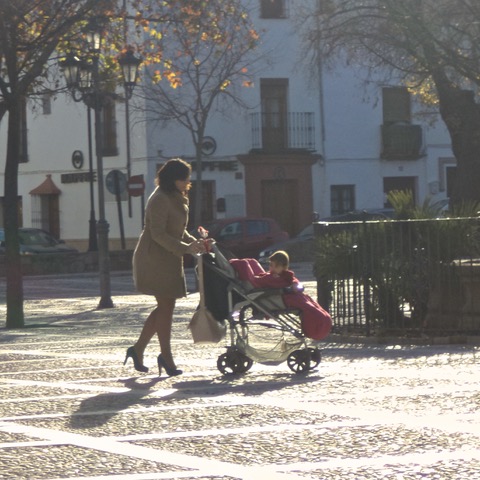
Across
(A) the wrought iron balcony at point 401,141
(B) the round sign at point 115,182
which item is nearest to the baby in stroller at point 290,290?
(B) the round sign at point 115,182

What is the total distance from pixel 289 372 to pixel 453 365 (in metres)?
1.35

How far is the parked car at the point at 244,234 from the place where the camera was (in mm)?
42438

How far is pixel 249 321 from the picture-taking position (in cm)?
1291

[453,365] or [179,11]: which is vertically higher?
[179,11]

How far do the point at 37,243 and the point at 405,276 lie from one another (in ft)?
100

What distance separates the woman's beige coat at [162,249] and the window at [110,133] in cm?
3855

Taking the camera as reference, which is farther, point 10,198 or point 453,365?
point 10,198

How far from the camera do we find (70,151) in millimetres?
53719

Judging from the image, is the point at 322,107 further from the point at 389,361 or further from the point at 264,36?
the point at 389,361

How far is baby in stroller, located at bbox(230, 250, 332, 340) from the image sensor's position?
12695mm

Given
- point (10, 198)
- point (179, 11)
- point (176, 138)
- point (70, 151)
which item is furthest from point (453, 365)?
point (70, 151)

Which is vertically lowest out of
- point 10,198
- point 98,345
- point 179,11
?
point 98,345

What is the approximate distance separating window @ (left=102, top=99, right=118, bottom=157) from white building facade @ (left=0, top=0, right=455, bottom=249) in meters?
0.05

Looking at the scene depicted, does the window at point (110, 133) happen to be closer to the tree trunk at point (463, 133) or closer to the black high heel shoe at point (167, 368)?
the tree trunk at point (463, 133)
